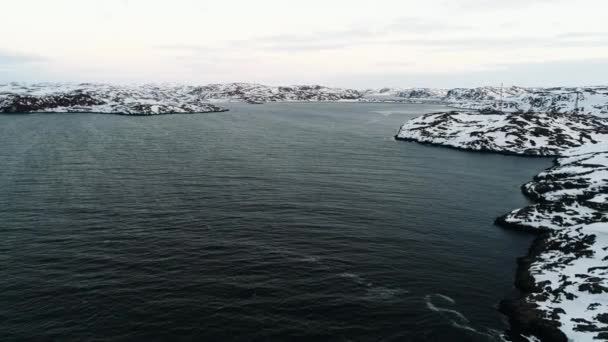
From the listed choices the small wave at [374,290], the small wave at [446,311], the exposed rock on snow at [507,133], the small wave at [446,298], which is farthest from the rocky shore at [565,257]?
the exposed rock on snow at [507,133]

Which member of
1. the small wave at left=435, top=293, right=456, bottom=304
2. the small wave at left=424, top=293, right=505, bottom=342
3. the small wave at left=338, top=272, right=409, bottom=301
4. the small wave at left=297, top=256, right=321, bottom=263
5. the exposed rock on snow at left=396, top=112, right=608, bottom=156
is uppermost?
the exposed rock on snow at left=396, top=112, right=608, bottom=156

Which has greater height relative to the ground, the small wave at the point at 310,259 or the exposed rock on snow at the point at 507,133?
the exposed rock on snow at the point at 507,133

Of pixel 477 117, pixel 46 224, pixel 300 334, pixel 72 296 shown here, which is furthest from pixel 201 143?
pixel 477 117

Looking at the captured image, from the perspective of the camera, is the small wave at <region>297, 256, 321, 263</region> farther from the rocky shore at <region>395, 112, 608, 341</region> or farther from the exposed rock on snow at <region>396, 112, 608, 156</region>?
the exposed rock on snow at <region>396, 112, 608, 156</region>

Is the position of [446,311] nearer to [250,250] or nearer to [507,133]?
[250,250]

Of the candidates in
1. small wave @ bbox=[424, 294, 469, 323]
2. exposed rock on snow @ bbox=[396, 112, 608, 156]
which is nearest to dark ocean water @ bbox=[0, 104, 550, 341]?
small wave @ bbox=[424, 294, 469, 323]

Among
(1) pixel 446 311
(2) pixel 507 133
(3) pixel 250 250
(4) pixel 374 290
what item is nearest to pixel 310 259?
(3) pixel 250 250

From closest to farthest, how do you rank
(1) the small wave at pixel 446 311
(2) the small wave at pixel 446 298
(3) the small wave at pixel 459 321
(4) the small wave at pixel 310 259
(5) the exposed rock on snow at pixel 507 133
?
(3) the small wave at pixel 459 321, (1) the small wave at pixel 446 311, (2) the small wave at pixel 446 298, (4) the small wave at pixel 310 259, (5) the exposed rock on snow at pixel 507 133

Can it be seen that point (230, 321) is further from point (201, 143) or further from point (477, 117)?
point (477, 117)

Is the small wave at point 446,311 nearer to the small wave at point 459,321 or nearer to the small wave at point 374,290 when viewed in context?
the small wave at point 459,321
